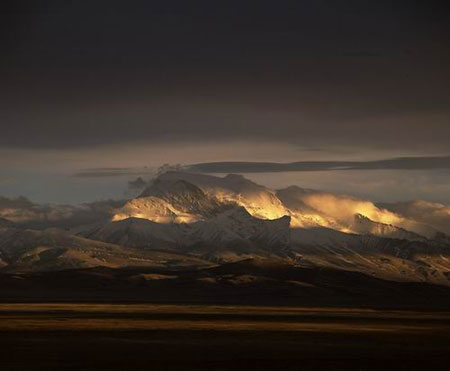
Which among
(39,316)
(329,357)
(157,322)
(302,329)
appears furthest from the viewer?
(39,316)

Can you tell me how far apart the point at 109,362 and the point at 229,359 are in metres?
10.6

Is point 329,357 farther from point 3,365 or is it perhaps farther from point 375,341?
point 3,365

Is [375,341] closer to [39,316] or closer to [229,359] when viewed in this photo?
[229,359]

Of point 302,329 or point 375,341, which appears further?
point 302,329

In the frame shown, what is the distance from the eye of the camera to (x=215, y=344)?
3888 inches

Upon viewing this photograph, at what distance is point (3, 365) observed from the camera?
255 ft

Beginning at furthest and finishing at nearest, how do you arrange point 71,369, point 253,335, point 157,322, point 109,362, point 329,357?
point 157,322 < point 253,335 < point 329,357 < point 109,362 < point 71,369

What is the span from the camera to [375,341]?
106375mm

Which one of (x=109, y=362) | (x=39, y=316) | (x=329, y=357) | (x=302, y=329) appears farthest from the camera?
(x=39, y=316)

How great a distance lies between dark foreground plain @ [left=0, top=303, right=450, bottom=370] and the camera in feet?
268

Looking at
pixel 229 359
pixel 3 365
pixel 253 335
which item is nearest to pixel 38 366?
pixel 3 365

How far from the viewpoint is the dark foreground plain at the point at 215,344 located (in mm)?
81562

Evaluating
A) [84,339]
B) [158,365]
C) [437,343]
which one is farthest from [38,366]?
[437,343]

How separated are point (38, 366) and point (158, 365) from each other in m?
9.55
